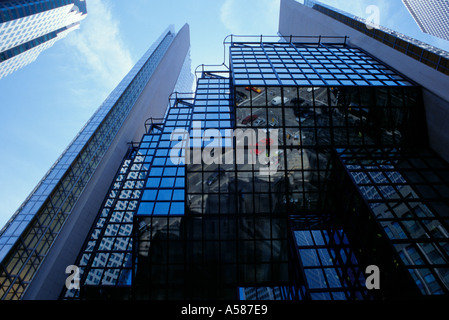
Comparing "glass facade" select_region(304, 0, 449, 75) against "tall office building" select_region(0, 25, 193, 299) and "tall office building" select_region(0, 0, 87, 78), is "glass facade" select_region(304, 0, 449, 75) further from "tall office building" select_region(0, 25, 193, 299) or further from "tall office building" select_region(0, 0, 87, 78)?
"tall office building" select_region(0, 0, 87, 78)

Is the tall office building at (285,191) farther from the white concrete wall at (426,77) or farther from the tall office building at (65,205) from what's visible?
the tall office building at (65,205)

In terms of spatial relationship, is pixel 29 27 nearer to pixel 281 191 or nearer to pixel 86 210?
Result: pixel 86 210

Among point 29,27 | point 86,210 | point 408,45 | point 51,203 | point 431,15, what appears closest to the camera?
point 408,45

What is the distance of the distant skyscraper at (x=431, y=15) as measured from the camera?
546ft

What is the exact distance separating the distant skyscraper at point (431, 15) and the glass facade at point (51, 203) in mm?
216449

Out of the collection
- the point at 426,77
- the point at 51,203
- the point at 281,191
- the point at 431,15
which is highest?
the point at 431,15

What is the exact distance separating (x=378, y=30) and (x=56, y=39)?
161 metres

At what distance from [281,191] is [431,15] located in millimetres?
237821

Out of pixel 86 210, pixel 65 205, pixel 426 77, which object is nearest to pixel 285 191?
pixel 426 77

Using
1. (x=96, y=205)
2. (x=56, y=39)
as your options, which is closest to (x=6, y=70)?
(x=56, y=39)

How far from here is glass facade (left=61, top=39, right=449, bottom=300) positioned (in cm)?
1822

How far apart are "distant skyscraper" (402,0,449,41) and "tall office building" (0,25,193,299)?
213559 millimetres

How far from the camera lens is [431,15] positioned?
177 m

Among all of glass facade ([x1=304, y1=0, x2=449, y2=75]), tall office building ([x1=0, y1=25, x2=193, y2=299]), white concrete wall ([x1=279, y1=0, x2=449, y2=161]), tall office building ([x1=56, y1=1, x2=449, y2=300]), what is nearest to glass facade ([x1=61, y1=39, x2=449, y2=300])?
tall office building ([x1=56, y1=1, x2=449, y2=300])
